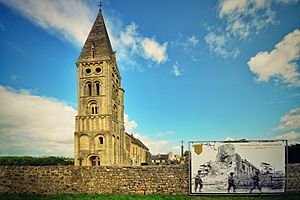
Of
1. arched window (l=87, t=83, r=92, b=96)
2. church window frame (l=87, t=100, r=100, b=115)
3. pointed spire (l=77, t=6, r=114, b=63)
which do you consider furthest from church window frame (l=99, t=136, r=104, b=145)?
pointed spire (l=77, t=6, r=114, b=63)

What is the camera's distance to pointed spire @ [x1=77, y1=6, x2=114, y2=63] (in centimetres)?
3519

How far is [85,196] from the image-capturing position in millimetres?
10906

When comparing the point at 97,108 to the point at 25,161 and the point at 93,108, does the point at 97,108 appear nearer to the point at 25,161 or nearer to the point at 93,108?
the point at 93,108

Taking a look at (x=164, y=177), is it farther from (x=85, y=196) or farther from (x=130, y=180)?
(x=85, y=196)

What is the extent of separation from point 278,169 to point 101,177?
846 centimetres

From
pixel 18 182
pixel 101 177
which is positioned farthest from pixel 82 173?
pixel 18 182

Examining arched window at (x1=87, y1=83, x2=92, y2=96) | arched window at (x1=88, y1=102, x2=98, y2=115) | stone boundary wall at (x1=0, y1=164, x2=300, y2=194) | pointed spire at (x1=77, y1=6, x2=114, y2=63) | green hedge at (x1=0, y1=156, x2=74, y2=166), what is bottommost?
green hedge at (x1=0, y1=156, x2=74, y2=166)

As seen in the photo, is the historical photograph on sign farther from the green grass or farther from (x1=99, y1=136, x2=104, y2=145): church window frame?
(x1=99, y1=136, x2=104, y2=145): church window frame

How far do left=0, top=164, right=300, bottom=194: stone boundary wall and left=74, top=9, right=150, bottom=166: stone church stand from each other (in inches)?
781

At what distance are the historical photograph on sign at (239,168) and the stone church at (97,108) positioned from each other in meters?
22.2

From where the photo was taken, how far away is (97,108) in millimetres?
34156

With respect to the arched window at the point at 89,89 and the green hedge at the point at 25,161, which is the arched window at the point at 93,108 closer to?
the arched window at the point at 89,89

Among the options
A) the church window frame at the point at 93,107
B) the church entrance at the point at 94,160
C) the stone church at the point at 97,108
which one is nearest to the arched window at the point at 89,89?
the stone church at the point at 97,108

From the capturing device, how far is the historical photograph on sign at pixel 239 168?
1084 centimetres
